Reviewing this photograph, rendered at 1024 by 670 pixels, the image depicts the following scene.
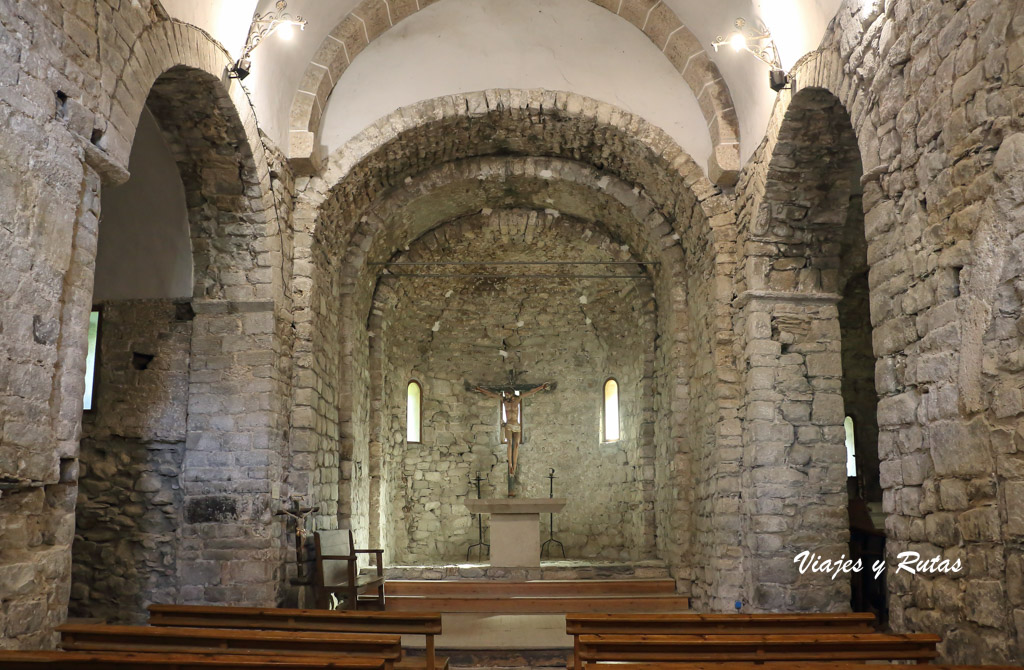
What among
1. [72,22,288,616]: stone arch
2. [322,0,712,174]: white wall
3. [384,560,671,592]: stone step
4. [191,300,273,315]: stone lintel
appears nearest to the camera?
[72,22,288,616]: stone arch

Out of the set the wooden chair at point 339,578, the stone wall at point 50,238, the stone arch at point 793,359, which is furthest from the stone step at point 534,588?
the stone wall at point 50,238

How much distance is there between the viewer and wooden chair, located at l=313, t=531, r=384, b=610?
7199 mm

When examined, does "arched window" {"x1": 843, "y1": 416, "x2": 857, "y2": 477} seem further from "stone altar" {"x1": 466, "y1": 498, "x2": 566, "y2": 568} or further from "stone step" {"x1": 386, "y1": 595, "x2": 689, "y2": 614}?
"stone altar" {"x1": 466, "y1": 498, "x2": 566, "y2": 568}

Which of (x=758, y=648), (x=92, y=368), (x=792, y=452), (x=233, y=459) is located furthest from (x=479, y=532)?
(x=758, y=648)

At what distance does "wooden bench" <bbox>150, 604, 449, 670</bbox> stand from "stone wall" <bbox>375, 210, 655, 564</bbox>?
595cm

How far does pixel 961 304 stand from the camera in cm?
385

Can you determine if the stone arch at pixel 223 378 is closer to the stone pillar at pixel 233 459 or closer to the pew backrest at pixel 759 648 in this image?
the stone pillar at pixel 233 459

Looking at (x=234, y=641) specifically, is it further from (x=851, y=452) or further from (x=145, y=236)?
(x=851, y=452)

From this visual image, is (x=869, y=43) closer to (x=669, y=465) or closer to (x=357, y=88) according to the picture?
(x=357, y=88)

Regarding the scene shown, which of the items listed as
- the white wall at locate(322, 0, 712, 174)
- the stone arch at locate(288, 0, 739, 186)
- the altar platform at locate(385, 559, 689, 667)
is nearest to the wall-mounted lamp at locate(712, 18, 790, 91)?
the stone arch at locate(288, 0, 739, 186)

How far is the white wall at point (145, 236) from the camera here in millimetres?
6840

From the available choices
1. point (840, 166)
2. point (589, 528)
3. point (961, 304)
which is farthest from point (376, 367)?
point (961, 304)

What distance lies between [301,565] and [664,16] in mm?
5625

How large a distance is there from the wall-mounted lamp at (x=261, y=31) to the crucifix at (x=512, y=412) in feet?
21.1
